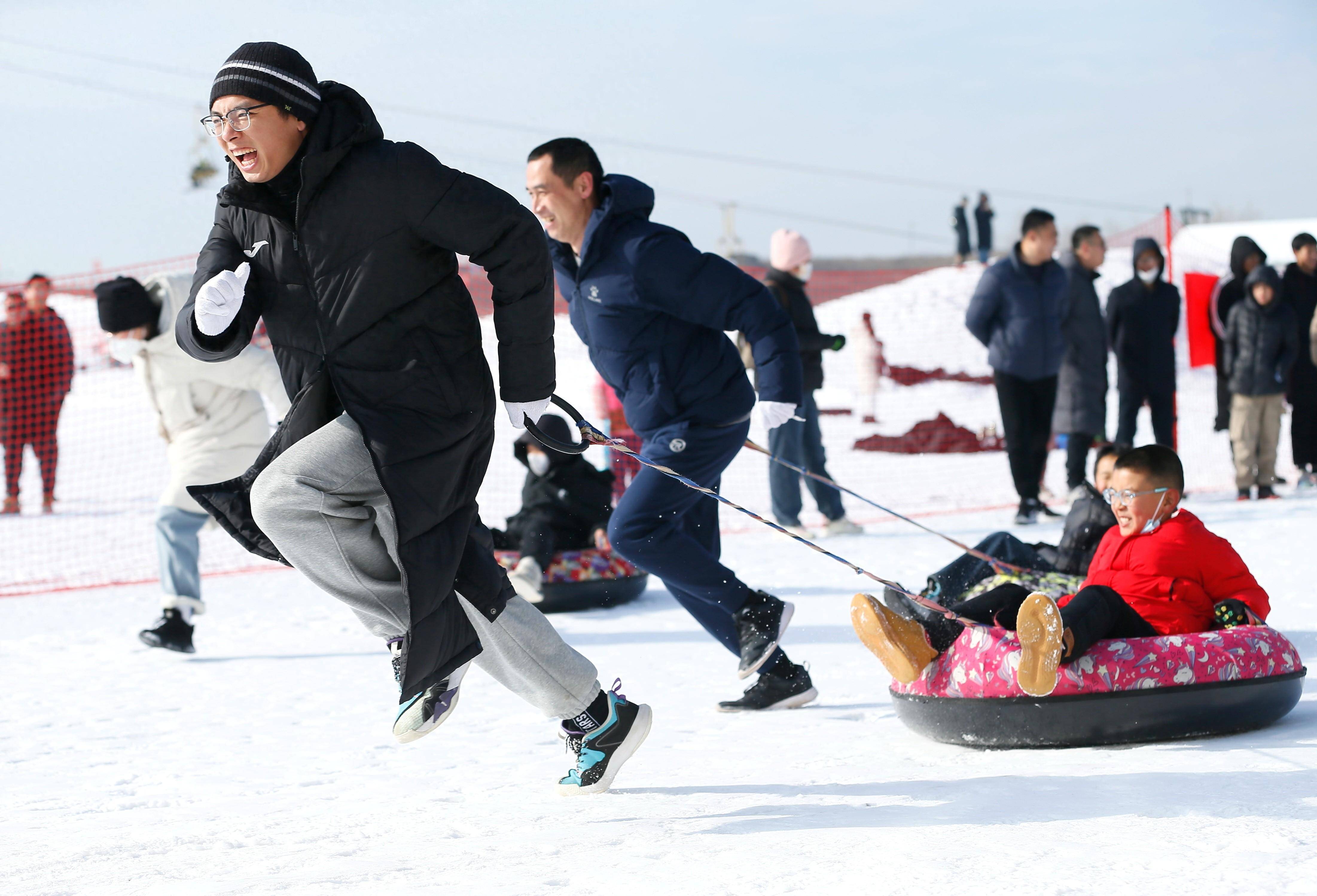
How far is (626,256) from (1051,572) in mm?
2089

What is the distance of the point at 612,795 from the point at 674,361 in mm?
1411

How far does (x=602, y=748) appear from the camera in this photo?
312 centimetres

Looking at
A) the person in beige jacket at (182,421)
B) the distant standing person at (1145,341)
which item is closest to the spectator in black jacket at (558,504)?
the person in beige jacket at (182,421)

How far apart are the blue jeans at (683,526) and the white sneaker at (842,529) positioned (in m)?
4.18

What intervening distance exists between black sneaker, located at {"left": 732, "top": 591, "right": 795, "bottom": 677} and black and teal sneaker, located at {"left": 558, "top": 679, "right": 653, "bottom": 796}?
0.99m

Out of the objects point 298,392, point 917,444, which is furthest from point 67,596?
point 917,444

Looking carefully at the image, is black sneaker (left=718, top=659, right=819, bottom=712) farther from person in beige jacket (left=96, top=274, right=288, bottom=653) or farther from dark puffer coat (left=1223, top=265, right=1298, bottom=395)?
dark puffer coat (left=1223, top=265, right=1298, bottom=395)

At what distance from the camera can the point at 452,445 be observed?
283 centimetres

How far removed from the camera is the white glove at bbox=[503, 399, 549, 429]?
2930 mm

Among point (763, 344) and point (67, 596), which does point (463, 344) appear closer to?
point (763, 344)

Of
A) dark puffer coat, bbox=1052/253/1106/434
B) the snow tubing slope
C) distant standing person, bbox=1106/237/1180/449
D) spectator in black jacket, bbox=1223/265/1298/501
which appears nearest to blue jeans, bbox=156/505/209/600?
the snow tubing slope

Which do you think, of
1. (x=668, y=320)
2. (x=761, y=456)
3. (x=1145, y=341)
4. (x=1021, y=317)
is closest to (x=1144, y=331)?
(x=1145, y=341)

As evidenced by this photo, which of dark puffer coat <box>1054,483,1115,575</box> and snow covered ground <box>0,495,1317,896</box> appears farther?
dark puffer coat <box>1054,483,1115,575</box>

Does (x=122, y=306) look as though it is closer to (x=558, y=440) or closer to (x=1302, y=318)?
(x=558, y=440)
